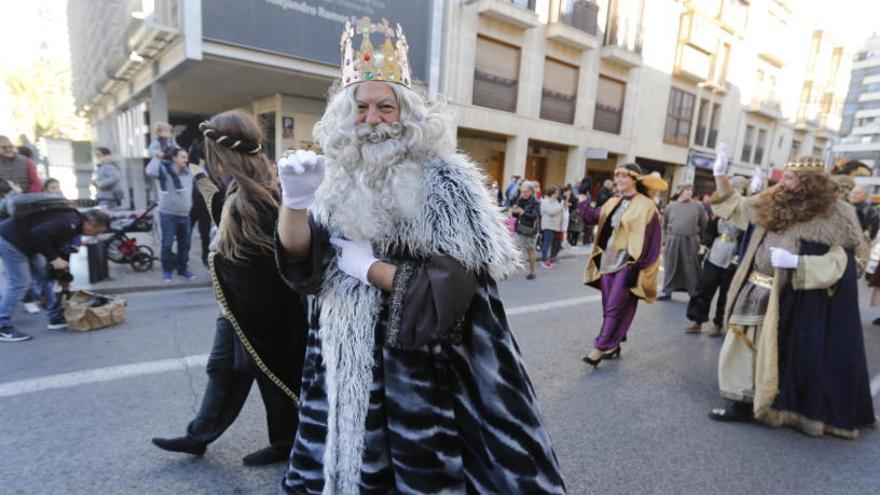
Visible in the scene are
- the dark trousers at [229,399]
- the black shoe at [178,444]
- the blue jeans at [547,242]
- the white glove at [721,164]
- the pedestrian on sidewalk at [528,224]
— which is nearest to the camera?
the dark trousers at [229,399]

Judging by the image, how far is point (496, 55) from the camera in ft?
48.4

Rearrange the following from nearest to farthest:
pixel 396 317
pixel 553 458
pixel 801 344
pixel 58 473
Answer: pixel 396 317 → pixel 553 458 → pixel 58 473 → pixel 801 344

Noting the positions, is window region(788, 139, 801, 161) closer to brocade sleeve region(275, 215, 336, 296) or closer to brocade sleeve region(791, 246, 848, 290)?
brocade sleeve region(791, 246, 848, 290)

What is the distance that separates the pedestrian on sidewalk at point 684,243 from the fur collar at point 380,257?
5868 mm

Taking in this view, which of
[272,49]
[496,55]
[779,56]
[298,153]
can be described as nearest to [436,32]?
[496,55]

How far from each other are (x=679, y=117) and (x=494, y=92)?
1134 centimetres

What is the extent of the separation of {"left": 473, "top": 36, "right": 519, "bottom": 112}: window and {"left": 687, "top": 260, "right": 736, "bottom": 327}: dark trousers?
10400mm

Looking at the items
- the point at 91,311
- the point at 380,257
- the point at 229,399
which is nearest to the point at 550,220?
the point at 91,311

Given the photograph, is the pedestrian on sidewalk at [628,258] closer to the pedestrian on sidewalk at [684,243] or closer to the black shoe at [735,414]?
the black shoe at [735,414]

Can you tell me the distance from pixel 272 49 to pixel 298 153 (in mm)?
10416

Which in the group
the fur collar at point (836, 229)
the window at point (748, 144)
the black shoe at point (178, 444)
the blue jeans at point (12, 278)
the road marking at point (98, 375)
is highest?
the window at point (748, 144)

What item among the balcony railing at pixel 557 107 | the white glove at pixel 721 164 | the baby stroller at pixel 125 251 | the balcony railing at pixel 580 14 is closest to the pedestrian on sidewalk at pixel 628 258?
the white glove at pixel 721 164

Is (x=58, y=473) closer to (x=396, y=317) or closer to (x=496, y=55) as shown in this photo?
(x=396, y=317)

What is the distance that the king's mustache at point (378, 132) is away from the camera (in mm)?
1498
